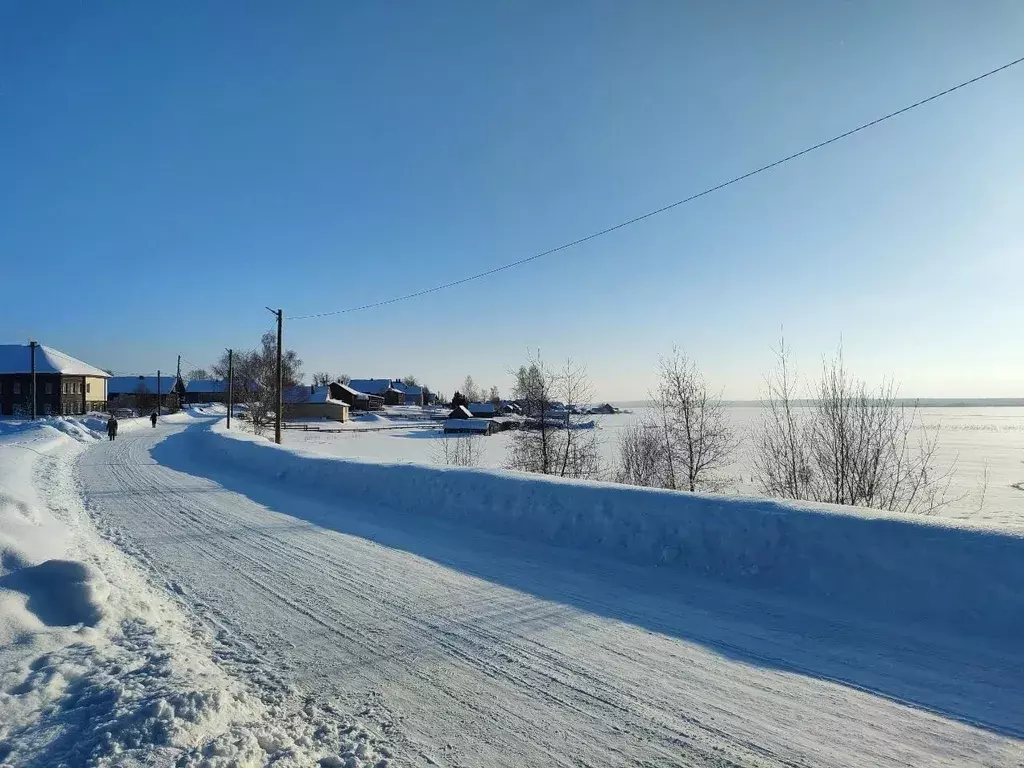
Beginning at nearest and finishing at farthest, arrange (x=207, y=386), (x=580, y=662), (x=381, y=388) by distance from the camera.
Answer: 1. (x=580, y=662)
2. (x=207, y=386)
3. (x=381, y=388)

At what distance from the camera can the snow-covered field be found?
11.8 ft

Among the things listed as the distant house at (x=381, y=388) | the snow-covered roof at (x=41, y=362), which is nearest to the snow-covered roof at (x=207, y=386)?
the distant house at (x=381, y=388)

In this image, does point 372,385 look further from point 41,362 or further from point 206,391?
point 41,362

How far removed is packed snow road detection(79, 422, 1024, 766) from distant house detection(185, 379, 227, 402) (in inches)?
5177

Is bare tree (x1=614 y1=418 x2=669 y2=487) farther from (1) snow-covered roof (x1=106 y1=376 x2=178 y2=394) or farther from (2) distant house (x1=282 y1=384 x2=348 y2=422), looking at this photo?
(1) snow-covered roof (x1=106 y1=376 x2=178 y2=394)

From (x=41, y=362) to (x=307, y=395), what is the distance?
3255 cm

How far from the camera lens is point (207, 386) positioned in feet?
424

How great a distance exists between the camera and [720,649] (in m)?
5.01

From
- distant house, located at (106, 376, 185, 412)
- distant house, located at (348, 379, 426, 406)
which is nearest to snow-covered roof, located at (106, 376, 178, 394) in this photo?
distant house, located at (106, 376, 185, 412)

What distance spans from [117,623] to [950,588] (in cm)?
729

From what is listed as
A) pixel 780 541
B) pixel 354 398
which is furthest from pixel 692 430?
pixel 354 398

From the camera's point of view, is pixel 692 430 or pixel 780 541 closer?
pixel 780 541

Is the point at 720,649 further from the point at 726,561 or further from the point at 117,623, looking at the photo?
the point at 117,623

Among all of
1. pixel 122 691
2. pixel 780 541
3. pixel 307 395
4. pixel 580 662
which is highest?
pixel 307 395
